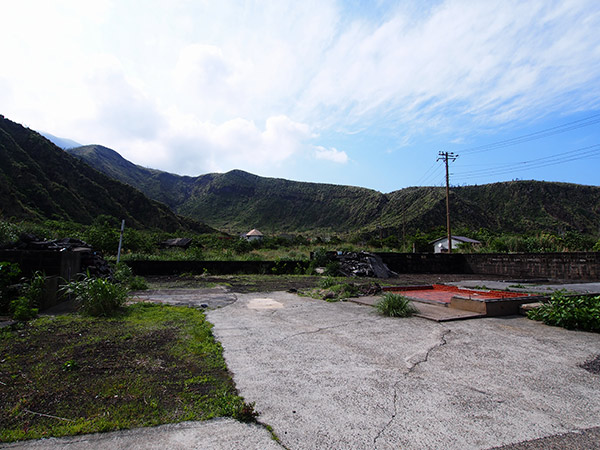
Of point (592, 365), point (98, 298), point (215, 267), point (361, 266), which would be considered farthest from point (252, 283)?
point (592, 365)

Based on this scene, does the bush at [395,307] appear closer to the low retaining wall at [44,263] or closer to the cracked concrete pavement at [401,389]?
the cracked concrete pavement at [401,389]

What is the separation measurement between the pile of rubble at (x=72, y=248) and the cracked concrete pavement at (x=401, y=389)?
5.63 metres

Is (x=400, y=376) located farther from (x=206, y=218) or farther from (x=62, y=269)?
(x=206, y=218)

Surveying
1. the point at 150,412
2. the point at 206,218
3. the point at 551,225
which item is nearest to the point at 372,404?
the point at 150,412

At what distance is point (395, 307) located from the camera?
20.2 ft

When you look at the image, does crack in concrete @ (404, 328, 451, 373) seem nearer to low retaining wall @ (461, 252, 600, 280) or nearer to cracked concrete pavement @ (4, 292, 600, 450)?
cracked concrete pavement @ (4, 292, 600, 450)

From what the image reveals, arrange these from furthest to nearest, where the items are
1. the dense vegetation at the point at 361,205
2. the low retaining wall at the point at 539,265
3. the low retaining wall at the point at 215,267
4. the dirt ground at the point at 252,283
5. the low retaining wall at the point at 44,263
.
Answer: the dense vegetation at the point at 361,205 → the low retaining wall at the point at 215,267 → the low retaining wall at the point at 539,265 → the dirt ground at the point at 252,283 → the low retaining wall at the point at 44,263

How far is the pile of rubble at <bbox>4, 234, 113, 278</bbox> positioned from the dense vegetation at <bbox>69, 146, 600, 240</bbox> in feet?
149

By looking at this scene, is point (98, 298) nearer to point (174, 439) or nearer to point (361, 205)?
point (174, 439)

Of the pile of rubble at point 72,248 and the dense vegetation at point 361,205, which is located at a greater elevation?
the dense vegetation at point 361,205

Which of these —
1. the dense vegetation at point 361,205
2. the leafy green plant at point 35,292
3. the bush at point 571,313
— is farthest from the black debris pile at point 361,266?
the dense vegetation at point 361,205

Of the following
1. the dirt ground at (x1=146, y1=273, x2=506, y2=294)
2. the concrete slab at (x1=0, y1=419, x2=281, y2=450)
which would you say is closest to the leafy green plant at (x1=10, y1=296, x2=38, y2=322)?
the concrete slab at (x1=0, y1=419, x2=281, y2=450)

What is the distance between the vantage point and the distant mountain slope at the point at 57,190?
128ft

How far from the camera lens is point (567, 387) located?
9.77 feet
